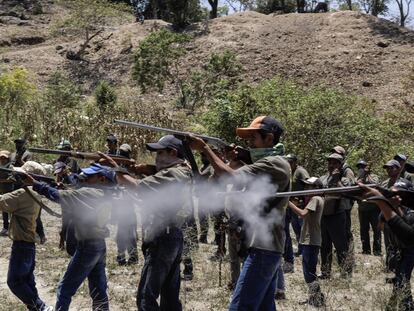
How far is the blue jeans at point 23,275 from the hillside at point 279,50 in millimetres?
21557

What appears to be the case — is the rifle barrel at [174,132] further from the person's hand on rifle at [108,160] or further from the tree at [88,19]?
the tree at [88,19]

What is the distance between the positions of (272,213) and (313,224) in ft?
8.30

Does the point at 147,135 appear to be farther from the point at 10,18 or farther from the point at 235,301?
the point at 10,18

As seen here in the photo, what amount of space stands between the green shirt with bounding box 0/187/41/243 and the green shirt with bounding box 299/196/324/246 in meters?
2.90

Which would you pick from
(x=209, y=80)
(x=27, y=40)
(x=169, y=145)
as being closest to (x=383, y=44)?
(x=209, y=80)

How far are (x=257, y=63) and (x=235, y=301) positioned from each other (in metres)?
28.0

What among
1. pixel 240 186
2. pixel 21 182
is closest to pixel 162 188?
pixel 240 186

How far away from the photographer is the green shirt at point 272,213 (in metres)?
3.92

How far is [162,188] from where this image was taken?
4.39m

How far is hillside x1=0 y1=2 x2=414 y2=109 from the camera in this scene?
28.4 meters

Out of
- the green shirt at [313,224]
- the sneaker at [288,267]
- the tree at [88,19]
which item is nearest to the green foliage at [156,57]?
the tree at [88,19]

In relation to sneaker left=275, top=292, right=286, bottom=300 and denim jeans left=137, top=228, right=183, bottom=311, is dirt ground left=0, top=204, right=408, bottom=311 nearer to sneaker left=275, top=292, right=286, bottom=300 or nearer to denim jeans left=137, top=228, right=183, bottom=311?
sneaker left=275, top=292, right=286, bottom=300

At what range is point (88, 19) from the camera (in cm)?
3544

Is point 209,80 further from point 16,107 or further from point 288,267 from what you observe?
point 288,267
